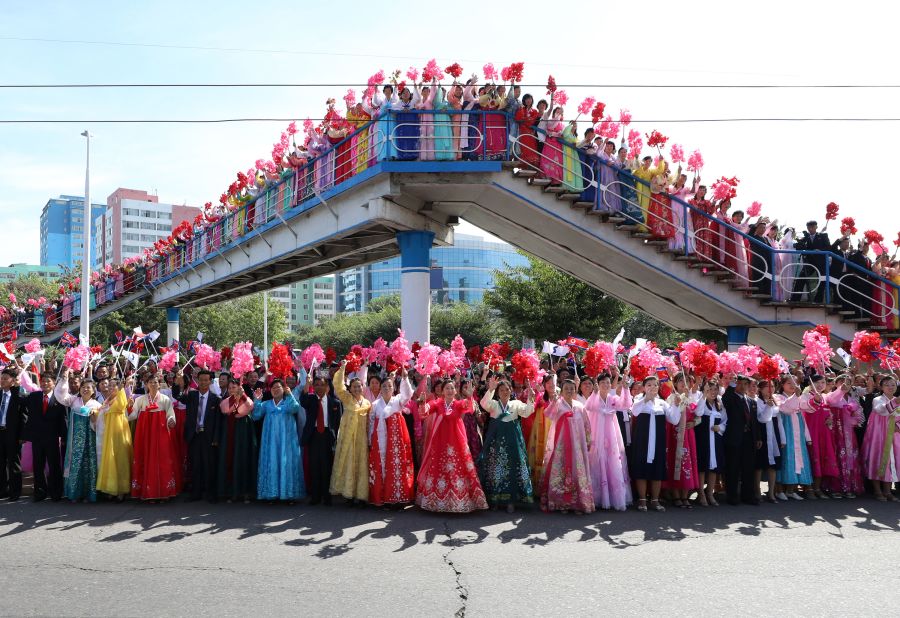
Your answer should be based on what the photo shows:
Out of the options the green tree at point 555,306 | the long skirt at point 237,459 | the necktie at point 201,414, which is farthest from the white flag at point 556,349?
the green tree at point 555,306

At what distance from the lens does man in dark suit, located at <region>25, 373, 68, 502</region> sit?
923 cm

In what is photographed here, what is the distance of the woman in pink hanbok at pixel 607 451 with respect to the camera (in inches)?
338

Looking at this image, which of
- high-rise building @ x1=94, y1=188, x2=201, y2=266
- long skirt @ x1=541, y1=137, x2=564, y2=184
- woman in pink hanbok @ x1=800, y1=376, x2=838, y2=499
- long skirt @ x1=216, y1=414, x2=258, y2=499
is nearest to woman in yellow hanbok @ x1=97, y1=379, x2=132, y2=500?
long skirt @ x1=216, y1=414, x2=258, y2=499

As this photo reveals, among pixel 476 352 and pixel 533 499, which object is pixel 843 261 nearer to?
pixel 476 352

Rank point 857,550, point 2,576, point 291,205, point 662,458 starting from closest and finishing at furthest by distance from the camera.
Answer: point 2,576 → point 857,550 → point 662,458 → point 291,205

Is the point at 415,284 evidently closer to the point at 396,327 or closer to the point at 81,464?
the point at 81,464

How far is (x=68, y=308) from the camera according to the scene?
29625 millimetres

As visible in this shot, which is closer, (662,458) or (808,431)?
(662,458)

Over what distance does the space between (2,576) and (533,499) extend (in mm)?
5523

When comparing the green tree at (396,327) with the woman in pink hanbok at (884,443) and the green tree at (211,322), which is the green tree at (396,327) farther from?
the woman in pink hanbok at (884,443)

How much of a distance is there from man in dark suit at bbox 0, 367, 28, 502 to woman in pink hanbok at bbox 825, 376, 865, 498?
10959mm

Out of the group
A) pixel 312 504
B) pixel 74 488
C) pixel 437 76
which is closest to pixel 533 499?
pixel 312 504

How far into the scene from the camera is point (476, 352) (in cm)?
1158

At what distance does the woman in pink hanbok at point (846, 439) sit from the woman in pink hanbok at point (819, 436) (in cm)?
12
